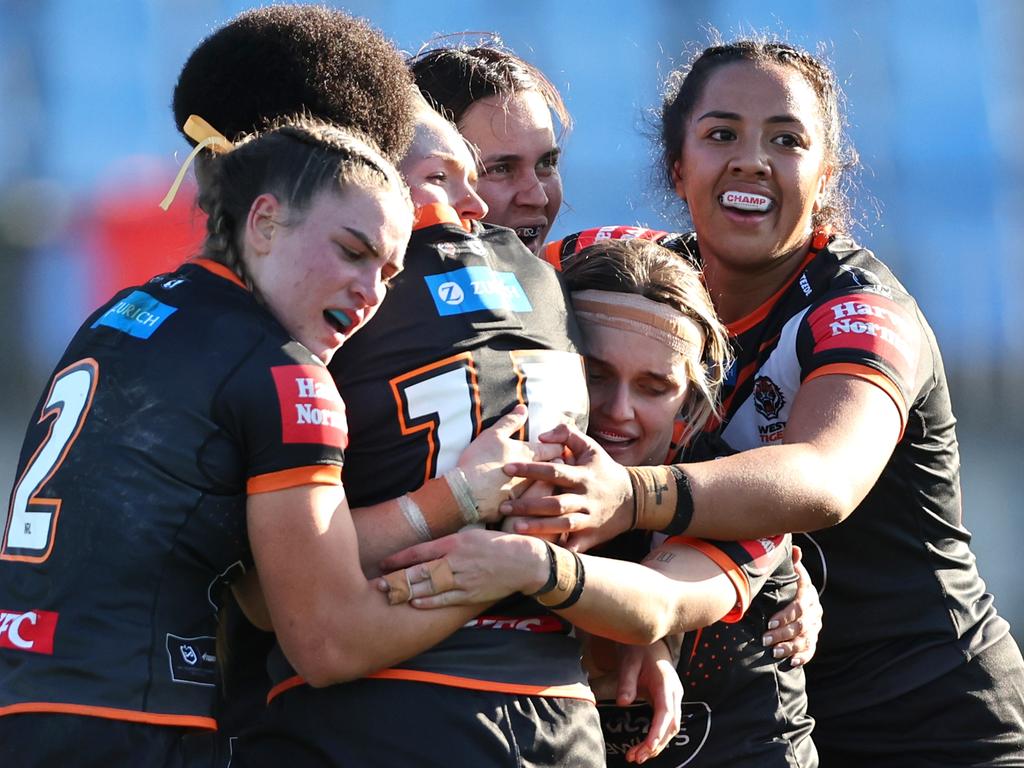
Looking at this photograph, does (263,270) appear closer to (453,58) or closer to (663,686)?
(663,686)

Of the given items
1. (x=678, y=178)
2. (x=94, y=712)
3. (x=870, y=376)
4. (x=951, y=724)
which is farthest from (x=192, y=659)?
(x=678, y=178)

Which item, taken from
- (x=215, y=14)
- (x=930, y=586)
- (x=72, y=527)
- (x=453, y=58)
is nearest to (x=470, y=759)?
(x=72, y=527)

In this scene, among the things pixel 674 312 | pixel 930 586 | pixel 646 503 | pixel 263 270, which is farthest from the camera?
pixel 930 586

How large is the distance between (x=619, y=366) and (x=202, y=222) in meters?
0.95

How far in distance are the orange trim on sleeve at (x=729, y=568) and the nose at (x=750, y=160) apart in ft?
4.47

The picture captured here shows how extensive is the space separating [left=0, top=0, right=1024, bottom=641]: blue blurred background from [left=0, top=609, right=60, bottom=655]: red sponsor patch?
521 centimetres

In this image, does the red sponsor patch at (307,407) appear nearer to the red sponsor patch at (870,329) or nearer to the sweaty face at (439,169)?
the sweaty face at (439,169)

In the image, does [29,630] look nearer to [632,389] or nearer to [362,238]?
[362,238]

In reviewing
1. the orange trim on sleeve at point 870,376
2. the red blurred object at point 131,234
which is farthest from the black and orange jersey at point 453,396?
the red blurred object at point 131,234

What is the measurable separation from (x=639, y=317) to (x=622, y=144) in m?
6.02

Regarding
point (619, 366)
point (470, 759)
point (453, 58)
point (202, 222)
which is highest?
point (453, 58)

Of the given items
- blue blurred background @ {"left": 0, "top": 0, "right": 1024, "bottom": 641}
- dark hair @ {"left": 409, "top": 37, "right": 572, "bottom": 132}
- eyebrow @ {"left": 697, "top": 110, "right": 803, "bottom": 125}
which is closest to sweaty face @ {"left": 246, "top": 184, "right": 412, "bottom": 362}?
dark hair @ {"left": 409, "top": 37, "right": 572, "bottom": 132}

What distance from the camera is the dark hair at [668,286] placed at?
3.10 m

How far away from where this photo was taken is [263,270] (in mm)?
2559
